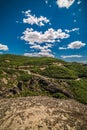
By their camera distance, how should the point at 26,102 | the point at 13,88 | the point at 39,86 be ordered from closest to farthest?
the point at 26,102 < the point at 13,88 < the point at 39,86

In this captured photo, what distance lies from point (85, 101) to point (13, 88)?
3038cm

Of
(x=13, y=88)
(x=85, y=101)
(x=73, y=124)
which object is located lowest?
(x=85, y=101)

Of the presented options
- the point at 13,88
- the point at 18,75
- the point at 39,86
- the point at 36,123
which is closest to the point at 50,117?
the point at 36,123

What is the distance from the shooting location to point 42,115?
59.6ft

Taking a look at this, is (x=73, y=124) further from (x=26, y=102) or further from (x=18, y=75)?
(x=18, y=75)

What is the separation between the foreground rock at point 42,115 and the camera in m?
17.2

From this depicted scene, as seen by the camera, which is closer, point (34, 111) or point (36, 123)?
point (36, 123)

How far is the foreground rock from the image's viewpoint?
1719 centimetres

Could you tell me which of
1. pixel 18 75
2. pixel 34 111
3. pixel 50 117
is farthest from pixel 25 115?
pixel 18 75

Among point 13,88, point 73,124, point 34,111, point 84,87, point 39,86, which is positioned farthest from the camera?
point 84,87

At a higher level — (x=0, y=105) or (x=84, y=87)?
(x=0, y=105)

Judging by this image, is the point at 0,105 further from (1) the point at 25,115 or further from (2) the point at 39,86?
(2) the point at 39,86

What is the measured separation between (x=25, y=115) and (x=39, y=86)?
7340cm

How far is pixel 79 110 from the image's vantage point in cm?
1961
